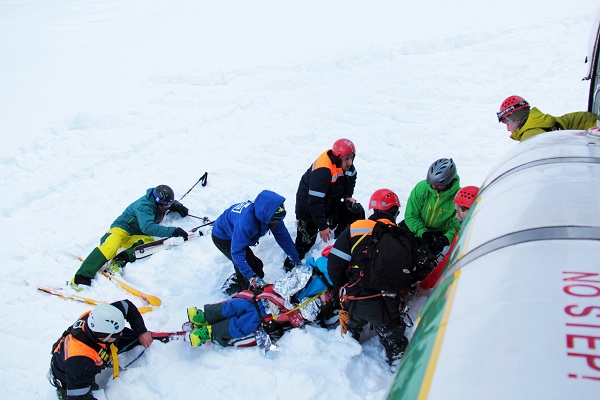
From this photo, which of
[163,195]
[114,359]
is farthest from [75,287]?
[114,359]

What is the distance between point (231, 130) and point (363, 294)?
6287mm

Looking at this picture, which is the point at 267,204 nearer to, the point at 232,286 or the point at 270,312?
the point at 270,312

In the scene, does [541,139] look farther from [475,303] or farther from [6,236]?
[6,236]

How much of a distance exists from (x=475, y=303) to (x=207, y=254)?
5.00m

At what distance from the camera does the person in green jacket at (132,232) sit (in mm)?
5945

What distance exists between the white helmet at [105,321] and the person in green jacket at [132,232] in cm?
188

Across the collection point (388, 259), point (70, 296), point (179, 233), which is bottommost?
point (70, 296)

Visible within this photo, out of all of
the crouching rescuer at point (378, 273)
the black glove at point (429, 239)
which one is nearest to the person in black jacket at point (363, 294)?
the crouching rescuer at point (378, 273)

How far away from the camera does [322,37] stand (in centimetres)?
1334

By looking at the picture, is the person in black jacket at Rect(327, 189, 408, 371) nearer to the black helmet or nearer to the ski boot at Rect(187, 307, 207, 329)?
the ski boot at Rect(187, 307, 207, 329)

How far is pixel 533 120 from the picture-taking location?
406 cm

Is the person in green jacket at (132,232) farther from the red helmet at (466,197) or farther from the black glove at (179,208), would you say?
the red helmet at (466,197)

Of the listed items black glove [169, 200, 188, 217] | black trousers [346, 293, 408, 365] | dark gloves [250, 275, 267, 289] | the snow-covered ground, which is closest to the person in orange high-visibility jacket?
the snow-covered ground

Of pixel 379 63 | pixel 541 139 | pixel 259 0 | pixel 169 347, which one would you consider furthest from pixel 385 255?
pixel 259 0
